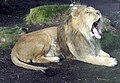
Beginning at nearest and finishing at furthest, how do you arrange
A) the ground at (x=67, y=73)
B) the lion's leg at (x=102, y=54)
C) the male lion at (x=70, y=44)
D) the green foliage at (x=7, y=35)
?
the ground at (x=67, y=73) < the male lion at (x=70, y=44) < the lion's leg at (x=102, y=54) < the green foliage at (x=7, y=35)

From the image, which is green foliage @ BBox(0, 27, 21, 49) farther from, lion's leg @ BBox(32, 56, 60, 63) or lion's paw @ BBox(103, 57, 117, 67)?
lion's paw @ BBox(103, 57, 117, 67)

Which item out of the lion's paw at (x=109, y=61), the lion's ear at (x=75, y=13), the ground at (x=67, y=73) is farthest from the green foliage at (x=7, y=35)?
the lion's paw at (x=109, y=61)

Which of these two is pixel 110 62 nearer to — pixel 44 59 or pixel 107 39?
pixel 44 59

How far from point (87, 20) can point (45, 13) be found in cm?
410

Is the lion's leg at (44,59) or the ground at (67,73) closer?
the ground at (67,73)

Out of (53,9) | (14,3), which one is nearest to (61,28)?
(53,9)

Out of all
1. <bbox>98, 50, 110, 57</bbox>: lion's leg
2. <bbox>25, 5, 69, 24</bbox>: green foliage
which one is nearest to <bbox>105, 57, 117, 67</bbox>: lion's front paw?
<bbox>98, 50, 110, 57</bbox>: lion's leg

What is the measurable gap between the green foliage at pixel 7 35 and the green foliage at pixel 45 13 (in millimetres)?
1259

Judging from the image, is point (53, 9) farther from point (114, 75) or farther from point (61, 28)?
point (114, 75)

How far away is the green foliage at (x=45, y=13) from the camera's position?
12255 millimetres

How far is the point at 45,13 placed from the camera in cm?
1238

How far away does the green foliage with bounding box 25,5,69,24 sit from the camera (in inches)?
482

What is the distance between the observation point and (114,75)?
7.96 metres

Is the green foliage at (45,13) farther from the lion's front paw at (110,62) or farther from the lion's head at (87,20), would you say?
the lion's front paw at (110,62)
